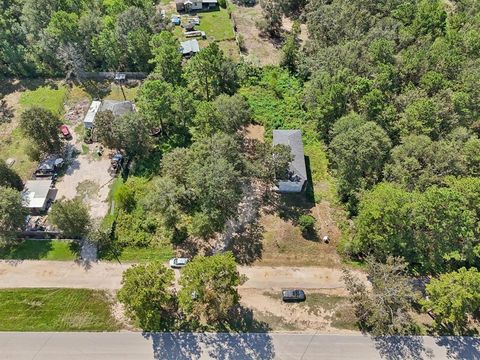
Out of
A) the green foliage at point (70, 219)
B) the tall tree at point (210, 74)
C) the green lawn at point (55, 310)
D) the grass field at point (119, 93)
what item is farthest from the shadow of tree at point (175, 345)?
the grass field at point (119, 93)

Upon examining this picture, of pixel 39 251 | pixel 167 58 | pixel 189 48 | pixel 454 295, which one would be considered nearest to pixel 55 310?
pixel 39 251

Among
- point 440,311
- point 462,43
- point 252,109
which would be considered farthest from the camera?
point 252,109

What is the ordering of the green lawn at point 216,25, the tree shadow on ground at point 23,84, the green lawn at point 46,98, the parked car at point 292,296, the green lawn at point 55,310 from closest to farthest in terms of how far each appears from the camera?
the green lawn at point 55,310, the parked car at point 292,296, the green lawn at point 46,98, the tree shadow on ground at point 23,84, the green lawn at point 216,25

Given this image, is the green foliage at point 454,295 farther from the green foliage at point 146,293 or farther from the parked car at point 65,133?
the parked car at point 65,133

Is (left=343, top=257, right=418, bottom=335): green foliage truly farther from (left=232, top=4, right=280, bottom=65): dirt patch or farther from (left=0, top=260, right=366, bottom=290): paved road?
(left=232, top=4, right=280, bottom=65): dirt patch

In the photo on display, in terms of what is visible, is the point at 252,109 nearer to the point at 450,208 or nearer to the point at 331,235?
the point at 331,235

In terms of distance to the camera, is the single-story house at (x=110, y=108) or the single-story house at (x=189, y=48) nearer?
the single-story house at (x=110, y=108)

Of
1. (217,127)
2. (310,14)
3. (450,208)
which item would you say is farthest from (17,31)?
(450,208)
